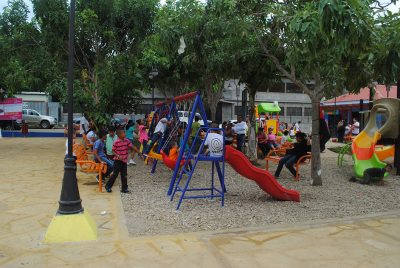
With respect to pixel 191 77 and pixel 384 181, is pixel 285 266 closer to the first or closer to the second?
pixel 384 181

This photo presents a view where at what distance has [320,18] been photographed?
4.69 meters

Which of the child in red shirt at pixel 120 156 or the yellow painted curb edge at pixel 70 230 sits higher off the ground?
the child in red shirt at pixel 120 156

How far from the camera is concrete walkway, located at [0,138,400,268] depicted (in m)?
4.79

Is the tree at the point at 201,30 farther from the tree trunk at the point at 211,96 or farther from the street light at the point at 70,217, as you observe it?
the tree trunk at the point at 211,96

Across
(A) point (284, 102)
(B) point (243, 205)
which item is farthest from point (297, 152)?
(A) point (284, 102)

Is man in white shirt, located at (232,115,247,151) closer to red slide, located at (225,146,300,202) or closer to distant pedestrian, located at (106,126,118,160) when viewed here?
distant pedestrian, located at (106,126,118,160)

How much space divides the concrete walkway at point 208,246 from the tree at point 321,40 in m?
2.49

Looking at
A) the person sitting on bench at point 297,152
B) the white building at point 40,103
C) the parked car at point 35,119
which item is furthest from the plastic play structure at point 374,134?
the white building at point 40,103

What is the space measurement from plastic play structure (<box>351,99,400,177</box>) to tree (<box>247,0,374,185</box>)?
5.03 ft

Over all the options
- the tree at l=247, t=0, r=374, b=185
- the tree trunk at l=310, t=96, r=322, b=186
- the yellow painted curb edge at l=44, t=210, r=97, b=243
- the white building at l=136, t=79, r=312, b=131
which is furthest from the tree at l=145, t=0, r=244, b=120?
the white building at l=136, t=79, r=312, b=131

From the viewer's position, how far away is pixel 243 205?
766 centimetres

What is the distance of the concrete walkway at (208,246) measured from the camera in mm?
4793

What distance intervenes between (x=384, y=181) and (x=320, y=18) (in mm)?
7066

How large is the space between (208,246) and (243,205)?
2446mm
